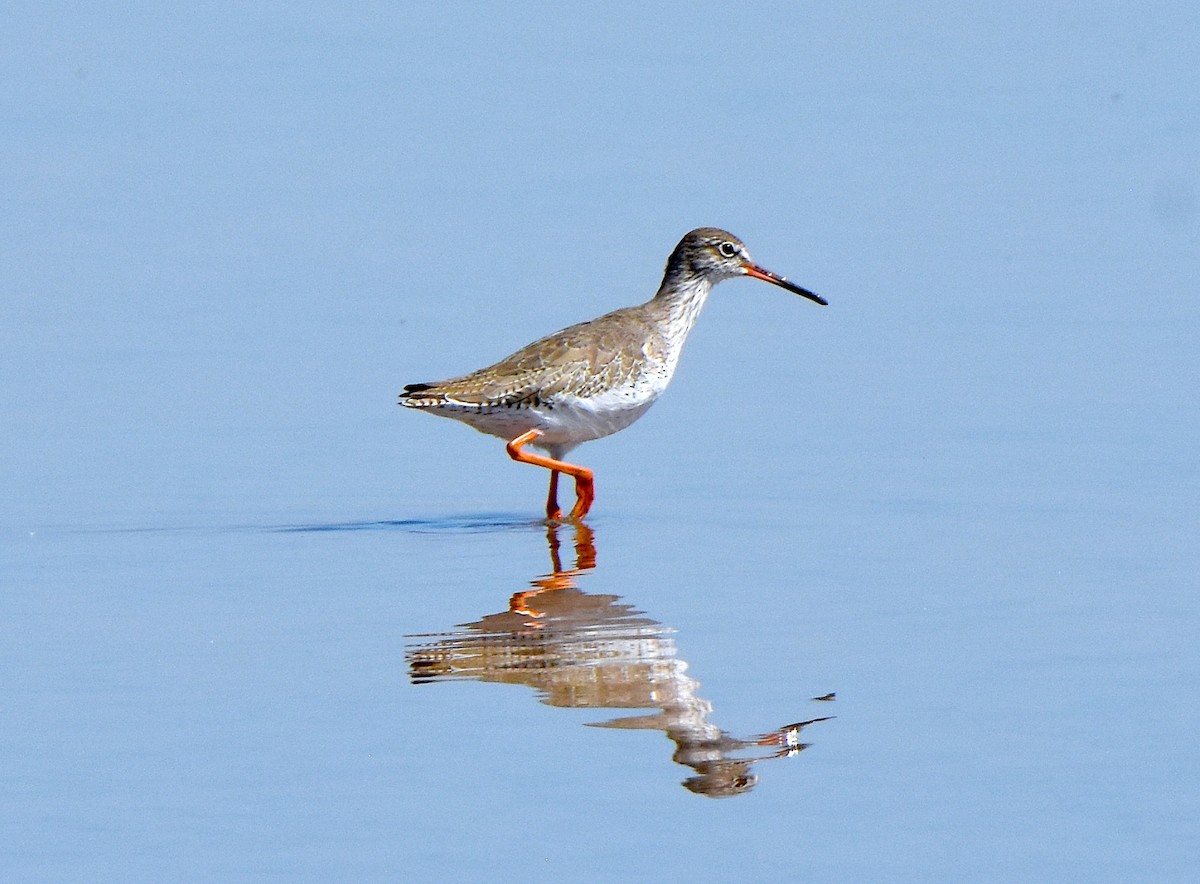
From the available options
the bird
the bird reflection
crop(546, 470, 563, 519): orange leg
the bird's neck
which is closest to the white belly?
the bird

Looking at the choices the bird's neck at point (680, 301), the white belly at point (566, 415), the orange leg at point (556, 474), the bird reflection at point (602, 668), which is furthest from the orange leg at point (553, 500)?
the bird reflection at point (602, 668)

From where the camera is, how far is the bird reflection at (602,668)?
736 cm

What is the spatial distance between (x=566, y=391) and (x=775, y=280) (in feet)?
6.30

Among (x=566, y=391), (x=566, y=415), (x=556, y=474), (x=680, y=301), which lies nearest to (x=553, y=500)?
(x=556, y=474)

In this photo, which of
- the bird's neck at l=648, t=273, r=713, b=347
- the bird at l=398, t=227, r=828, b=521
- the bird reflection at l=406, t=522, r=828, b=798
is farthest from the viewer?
the bird's neck at l=648, t=273, r=713, b=347

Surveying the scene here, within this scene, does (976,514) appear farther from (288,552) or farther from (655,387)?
(288,552)

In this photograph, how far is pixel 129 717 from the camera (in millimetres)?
7707

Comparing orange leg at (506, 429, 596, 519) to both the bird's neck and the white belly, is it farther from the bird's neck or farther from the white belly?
the bird's neck

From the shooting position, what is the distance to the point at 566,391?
38.8 ft

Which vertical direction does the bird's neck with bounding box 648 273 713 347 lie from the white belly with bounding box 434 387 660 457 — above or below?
above

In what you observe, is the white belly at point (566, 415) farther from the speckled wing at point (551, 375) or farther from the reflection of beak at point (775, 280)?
the reflection of beak at point (775, 280)

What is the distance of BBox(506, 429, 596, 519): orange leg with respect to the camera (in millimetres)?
11562

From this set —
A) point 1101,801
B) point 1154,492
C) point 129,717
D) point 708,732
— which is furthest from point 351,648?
point 1154,492

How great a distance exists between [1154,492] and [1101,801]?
4.61 meters
